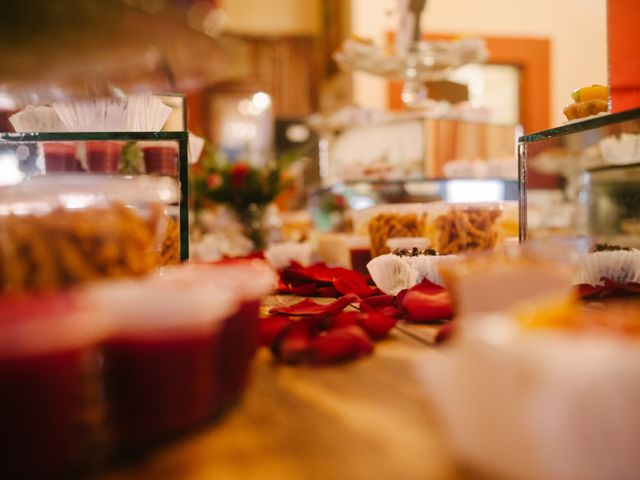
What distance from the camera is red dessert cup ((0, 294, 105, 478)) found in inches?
20.5

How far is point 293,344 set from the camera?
0.93 meters

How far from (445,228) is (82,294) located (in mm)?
1282

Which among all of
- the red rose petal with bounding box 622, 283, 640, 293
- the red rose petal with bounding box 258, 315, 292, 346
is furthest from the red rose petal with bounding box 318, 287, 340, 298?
the red rose petal with bounding box 622, 283, 640, 293

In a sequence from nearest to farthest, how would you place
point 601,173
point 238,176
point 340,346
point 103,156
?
point 340,346 < point 103,156 < point 601,173 < point 238,176

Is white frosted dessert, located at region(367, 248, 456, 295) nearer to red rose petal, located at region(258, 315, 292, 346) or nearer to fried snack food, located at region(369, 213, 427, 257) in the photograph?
fried snack food, located at region(369, 213, 427, 257)

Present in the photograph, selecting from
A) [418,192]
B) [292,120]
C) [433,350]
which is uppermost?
[292,120]

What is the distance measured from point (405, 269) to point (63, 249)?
91 cm

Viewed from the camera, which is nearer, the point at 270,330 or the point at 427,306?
the point at 270,330

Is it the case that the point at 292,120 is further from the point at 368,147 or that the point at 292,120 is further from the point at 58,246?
the point at 58,246

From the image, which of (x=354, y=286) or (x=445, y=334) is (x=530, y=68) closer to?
(x=354, y=286)

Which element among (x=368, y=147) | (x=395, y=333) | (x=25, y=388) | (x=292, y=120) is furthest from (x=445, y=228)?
(x=292, y=120)

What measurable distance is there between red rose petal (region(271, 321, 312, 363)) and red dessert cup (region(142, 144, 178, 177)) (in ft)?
1.91

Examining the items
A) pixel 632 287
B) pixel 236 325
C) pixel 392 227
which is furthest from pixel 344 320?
pixel 392 227

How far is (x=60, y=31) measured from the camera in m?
0.69
